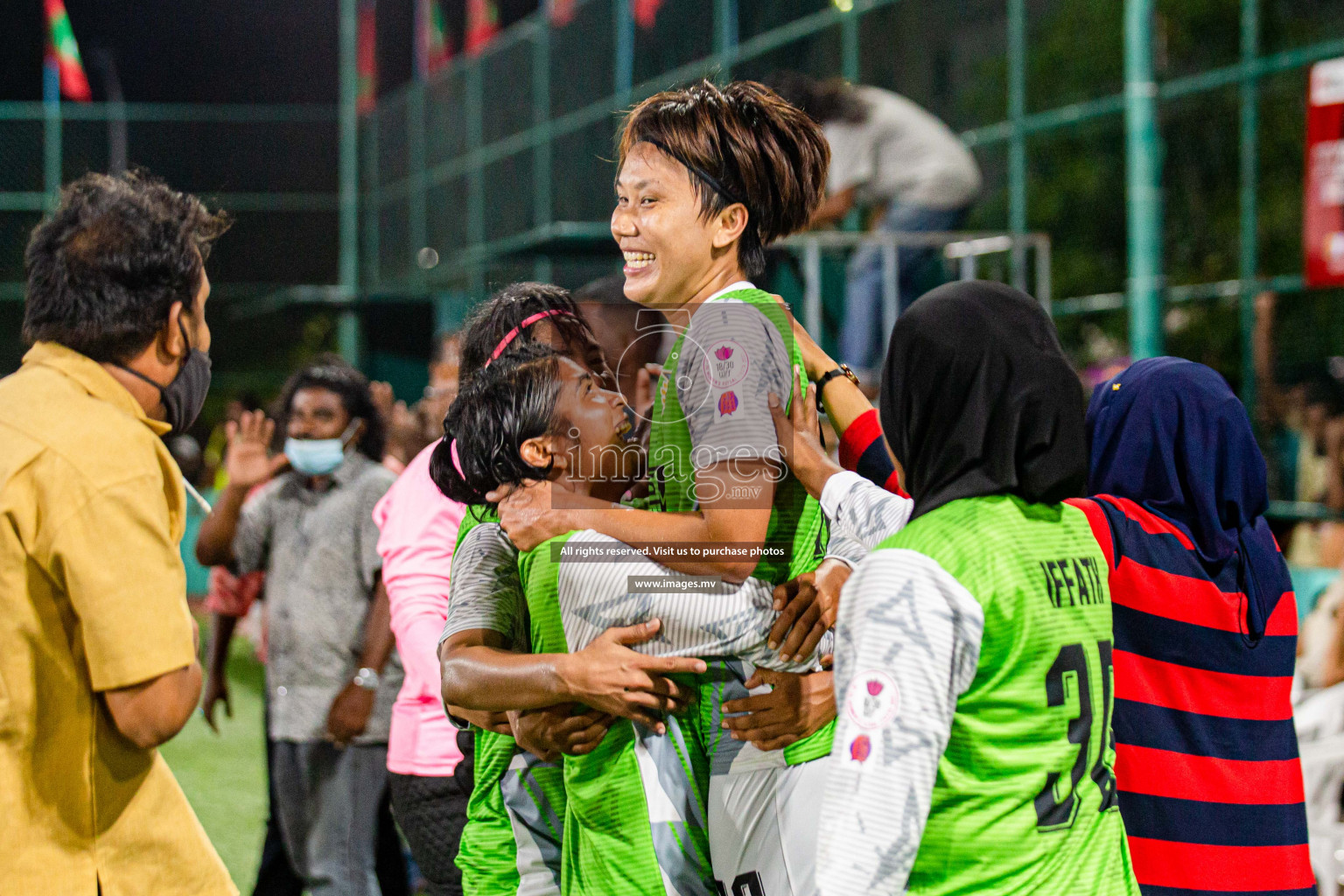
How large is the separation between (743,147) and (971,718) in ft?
3.36

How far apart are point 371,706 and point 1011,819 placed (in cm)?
278

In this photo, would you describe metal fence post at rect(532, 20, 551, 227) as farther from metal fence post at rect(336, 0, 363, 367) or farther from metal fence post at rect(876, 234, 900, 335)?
metal fence post at rect(876, 234, 900, 335)

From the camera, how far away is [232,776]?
7035 mm

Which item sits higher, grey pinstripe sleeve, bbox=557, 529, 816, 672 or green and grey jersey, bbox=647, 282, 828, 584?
green and grey jersey, bbox=647, 282, 828, 584

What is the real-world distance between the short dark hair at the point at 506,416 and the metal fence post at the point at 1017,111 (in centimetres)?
653

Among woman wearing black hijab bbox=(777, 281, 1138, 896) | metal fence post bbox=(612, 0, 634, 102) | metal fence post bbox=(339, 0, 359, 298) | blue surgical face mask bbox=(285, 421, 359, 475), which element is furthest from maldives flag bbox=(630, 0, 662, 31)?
woman wearing black hijab bbox=(777, 281, 1138, 896)

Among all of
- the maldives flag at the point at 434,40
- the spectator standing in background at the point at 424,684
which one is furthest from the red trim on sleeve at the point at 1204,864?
the maldives flag at the point at 434,40

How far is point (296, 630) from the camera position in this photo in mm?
4148

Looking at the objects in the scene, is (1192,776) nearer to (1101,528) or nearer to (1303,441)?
(1101,528)

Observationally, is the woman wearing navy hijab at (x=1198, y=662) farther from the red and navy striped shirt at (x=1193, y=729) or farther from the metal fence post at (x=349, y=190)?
the metal fence post at (x=349, y=190)

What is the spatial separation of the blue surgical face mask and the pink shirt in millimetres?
1094

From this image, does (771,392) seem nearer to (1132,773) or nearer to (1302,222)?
(1132,773)

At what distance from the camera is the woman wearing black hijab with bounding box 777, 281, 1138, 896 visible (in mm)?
1553

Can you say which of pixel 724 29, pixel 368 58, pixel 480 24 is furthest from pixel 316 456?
pixel 368 58
